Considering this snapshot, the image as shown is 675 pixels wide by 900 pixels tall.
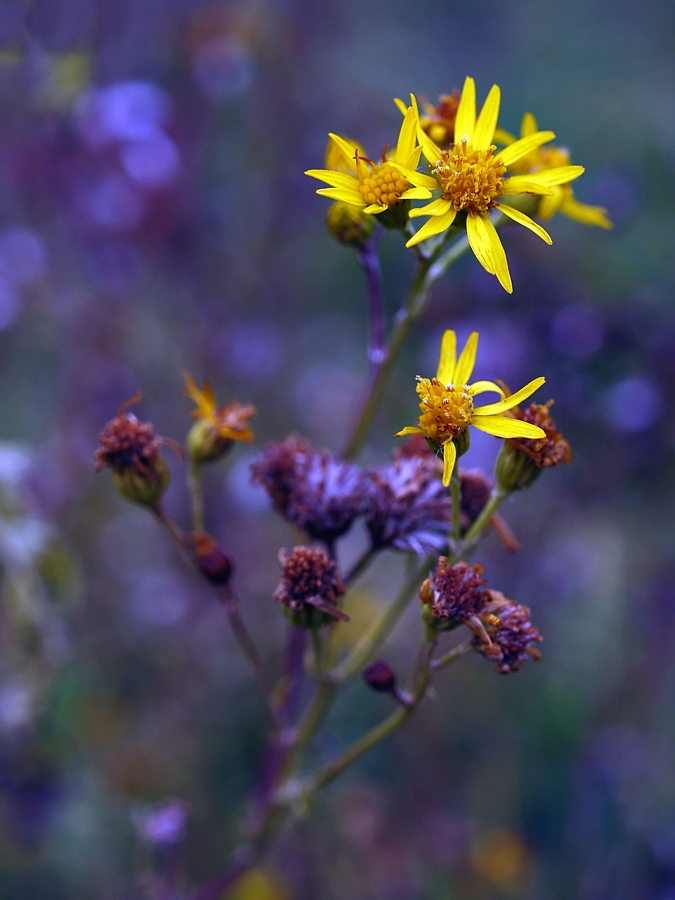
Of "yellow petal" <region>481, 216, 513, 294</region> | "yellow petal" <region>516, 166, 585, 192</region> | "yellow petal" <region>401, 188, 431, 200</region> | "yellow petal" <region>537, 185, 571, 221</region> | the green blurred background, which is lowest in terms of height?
the green blurred background

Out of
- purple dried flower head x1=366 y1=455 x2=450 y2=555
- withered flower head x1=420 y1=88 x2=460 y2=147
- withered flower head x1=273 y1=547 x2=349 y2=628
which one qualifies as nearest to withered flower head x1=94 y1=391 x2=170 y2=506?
withered flower head x1=273 y1=547 x2=349 y2=628

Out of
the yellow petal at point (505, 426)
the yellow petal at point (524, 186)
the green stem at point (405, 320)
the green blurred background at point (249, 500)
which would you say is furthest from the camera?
the green blurred background at point (249, 500)

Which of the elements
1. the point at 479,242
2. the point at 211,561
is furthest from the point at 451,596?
the point at 479,242

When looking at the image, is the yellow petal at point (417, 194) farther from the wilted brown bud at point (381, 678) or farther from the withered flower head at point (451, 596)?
the wilted brown bud at point (381, 678)

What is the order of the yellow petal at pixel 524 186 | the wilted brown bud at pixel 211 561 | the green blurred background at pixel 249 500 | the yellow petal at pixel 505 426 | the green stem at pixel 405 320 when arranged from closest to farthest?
the yellow petal at pixel 505 426, the yellow petal at pixel 524 186, the green stem at pixel 405 320, the wilted brown bud at pixel 211 561, the green blurred background at pixel 249 500

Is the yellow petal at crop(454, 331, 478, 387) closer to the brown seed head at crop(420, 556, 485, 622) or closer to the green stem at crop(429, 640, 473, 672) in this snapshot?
the brown seed head at crop(420, 556, 485, 622)

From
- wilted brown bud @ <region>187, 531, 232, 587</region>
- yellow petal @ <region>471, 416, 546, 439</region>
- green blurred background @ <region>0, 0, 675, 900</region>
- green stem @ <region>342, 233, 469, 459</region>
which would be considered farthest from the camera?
green blurred background @ <region>0, 0, 675, 900</region>

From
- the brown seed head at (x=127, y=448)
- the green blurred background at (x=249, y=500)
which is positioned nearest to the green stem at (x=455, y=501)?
the brown seed head at (x=127, y=448)

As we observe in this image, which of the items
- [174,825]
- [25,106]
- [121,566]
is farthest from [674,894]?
[25,106]
